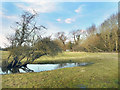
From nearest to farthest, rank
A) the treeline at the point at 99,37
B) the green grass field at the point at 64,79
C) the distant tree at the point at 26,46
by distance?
the green grass field at the point at 64,79
the distant tree at the point at 26,46
the treeline at the point at 99,37

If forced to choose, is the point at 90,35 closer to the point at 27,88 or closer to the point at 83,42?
the point at 83,42

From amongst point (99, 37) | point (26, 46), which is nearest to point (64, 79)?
point (26, 46)

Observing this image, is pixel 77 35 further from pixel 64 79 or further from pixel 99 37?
pixel 64 79

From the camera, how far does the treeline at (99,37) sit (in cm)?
3456

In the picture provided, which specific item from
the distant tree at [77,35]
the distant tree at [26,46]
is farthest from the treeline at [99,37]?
the distant tree at [26,46]

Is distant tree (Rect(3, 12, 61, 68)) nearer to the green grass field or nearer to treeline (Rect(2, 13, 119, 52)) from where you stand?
the green grass field

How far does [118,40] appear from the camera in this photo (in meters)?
33.3

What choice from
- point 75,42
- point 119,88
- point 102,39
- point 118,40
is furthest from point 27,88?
point 75,42

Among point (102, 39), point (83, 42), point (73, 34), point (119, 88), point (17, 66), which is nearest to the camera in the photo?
point (119, 88)

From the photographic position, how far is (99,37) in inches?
1592

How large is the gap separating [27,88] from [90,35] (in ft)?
135

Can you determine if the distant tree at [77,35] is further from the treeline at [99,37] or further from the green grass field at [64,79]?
the green grass field at [64,79]

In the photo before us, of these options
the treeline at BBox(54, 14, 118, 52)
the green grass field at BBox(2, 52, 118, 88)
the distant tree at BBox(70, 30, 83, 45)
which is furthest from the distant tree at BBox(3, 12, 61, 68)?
the distant tree at BBox(70, 30, 83, 45)

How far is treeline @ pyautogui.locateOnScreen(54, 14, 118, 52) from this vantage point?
113ft
